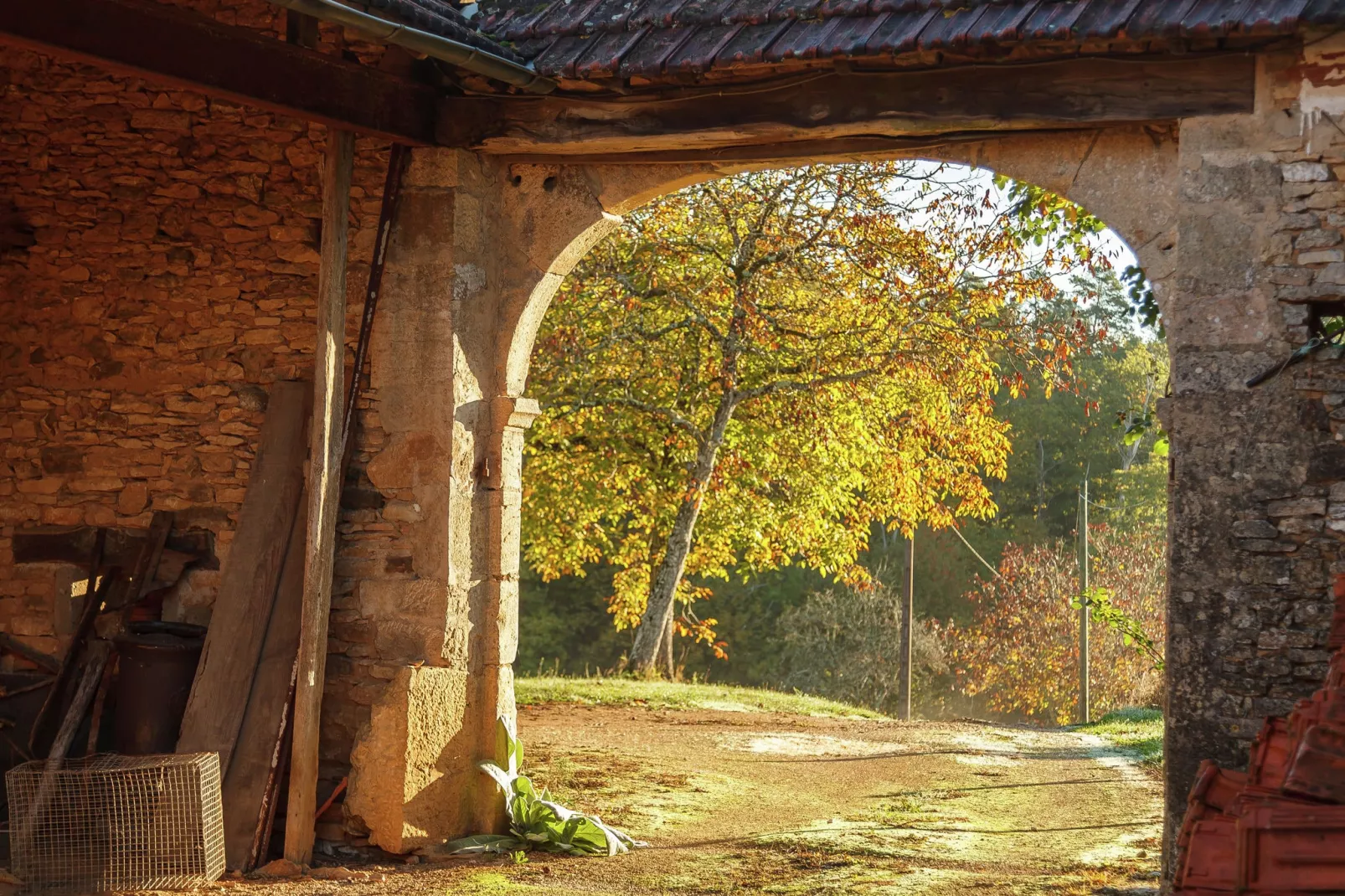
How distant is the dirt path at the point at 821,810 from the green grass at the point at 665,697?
1.18ft

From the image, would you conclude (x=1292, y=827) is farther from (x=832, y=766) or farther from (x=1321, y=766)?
(x=832, y=766)

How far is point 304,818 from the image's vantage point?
601 centimetres

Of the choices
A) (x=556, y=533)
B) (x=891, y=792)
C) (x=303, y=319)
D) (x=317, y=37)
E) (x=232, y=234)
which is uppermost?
(x=317, y=37)

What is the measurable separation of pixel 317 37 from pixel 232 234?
3.76 feet

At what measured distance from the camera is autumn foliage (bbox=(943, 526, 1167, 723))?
22.0m

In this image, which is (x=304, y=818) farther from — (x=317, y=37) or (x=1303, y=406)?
(x=1303, y=406)

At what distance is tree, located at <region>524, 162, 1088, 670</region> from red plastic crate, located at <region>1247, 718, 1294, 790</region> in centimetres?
874

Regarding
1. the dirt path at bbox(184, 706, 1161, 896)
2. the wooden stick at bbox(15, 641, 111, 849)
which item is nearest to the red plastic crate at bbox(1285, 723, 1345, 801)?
the dirt path at bbox(184, 706, 1161, 896)

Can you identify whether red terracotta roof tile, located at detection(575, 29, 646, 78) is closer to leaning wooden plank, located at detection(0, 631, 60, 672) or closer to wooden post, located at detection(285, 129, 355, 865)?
wooden post, located at detection(285, 129, 355, 865)

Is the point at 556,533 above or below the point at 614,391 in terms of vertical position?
below

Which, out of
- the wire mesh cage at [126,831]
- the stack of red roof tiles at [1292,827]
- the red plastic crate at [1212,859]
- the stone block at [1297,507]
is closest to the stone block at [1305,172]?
the stone block at [1297,507]

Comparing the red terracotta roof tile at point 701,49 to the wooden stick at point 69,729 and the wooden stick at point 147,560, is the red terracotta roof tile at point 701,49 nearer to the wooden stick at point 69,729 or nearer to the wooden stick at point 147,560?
the wooden stick at point 147,560

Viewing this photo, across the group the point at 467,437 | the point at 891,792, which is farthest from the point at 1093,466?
the point at 467,437

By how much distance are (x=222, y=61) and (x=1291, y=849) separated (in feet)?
15.2
